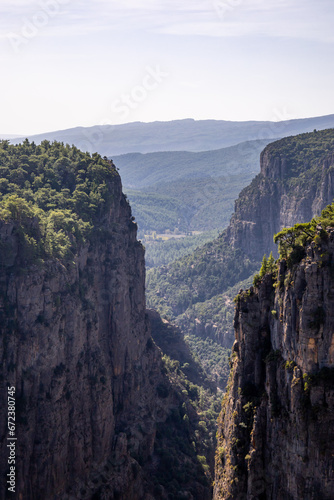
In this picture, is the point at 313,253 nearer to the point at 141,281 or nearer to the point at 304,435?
the point at 304,435

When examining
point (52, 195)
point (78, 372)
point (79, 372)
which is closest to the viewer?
point (78, 372)

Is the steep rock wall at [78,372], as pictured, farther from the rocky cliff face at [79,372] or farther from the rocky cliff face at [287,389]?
the rocky cliff face at [287,389]

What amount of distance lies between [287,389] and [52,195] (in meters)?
62.6

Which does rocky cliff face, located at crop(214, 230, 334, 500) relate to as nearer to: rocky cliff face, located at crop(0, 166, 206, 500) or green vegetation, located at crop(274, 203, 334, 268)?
green vegetation, located at crop(274, 203, 334, 268)

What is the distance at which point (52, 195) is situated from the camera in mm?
104000

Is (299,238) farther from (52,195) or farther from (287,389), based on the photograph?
(52,195)

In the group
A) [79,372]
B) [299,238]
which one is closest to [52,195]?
[79,372]

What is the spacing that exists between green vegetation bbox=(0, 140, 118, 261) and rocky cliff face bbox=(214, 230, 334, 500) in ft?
111

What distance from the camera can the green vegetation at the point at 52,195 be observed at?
272ft

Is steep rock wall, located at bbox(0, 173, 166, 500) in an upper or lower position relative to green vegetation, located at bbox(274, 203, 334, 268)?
lower

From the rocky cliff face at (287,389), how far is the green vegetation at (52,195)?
33.9 m

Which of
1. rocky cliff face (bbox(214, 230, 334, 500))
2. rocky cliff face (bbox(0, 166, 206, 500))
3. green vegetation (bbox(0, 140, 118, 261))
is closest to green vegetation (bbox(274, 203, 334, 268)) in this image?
rocky cliff face (bbox(214, 230, 334, 500))

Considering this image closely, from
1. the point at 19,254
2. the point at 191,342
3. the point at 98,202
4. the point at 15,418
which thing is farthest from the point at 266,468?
the point at 191,342

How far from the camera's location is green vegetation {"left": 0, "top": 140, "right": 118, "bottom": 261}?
83000 millimetres
